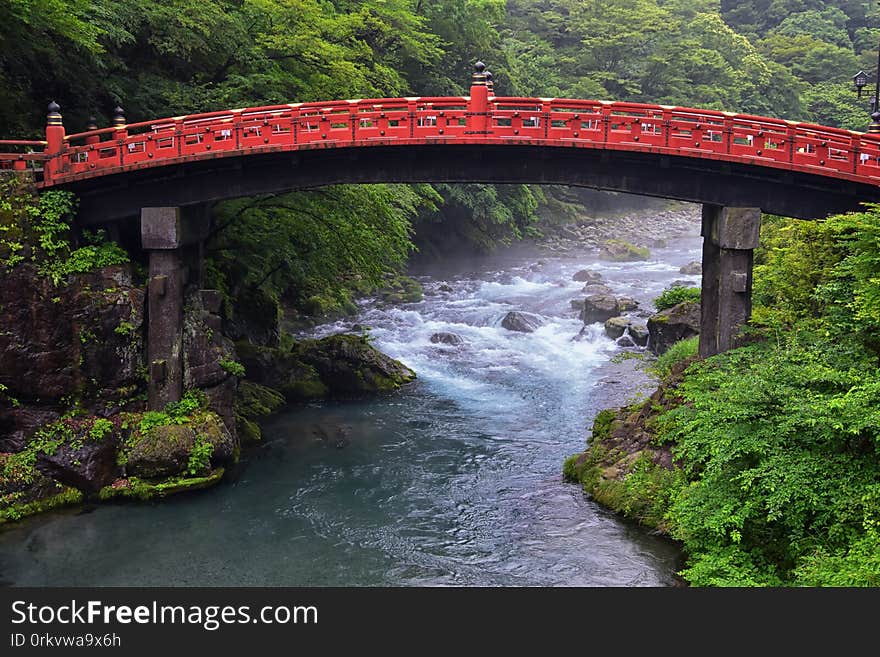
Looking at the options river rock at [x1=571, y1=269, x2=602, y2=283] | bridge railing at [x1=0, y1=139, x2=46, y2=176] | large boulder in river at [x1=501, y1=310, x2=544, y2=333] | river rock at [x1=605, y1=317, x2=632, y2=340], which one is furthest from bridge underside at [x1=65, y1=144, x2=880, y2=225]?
river rock at [x1=571, y1=269, x2=602, y2=283]

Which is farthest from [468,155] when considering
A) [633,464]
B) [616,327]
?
[616,327]

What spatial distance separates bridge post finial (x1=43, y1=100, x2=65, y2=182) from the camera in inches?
949

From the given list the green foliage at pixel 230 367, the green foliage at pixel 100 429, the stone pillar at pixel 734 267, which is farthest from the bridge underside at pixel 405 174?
the green foliage at pixel 100 429

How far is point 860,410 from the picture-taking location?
1689cm

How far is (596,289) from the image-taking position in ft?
159

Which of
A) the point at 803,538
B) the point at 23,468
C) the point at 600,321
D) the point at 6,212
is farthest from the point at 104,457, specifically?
the point at 600,321

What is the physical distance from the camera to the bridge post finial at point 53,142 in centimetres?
2409

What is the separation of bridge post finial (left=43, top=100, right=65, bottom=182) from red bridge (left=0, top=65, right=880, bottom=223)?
0.03 m

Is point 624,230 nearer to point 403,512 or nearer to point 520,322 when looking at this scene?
point 520,322

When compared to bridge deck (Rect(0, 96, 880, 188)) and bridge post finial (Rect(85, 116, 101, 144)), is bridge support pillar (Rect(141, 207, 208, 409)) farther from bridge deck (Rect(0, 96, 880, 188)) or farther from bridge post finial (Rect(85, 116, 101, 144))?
bridge post finial (Rect(85, 116, 101, 144))

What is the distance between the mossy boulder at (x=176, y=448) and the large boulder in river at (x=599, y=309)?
21.7 m

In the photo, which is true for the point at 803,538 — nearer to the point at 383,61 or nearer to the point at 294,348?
the point at 294,348

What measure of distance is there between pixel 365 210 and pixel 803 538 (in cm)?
1808

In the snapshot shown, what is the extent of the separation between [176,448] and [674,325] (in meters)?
19.1
